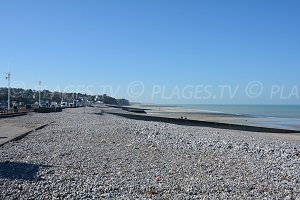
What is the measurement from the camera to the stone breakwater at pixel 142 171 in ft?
34.0

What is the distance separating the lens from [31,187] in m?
10.3

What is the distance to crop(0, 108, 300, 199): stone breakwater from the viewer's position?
10359 mm

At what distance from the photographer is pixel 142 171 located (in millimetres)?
13273

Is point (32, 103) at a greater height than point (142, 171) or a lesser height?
greater

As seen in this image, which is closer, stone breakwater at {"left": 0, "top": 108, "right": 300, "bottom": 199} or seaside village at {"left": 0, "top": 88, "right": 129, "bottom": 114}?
stone breakwater at {"left": 0, "top": 108, "right": 300, "bottom": 199}

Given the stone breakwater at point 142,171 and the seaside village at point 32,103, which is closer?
the stone breakwater at point 142,171

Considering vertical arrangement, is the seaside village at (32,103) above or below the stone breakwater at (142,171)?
above

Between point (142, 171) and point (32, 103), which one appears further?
point (32, 103)

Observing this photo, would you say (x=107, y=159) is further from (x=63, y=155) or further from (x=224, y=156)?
(x=224, y=156)

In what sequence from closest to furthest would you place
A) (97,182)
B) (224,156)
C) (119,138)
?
1. (97,182)
2. (224,156)
3. (119,138)

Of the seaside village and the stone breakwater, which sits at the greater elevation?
the seaside village

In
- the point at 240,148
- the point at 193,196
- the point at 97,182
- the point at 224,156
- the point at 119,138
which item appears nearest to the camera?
the point at 193,196

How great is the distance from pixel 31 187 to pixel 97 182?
1.70 meters

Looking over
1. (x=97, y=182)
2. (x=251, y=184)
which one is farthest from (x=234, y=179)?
(x=97, y=182)
